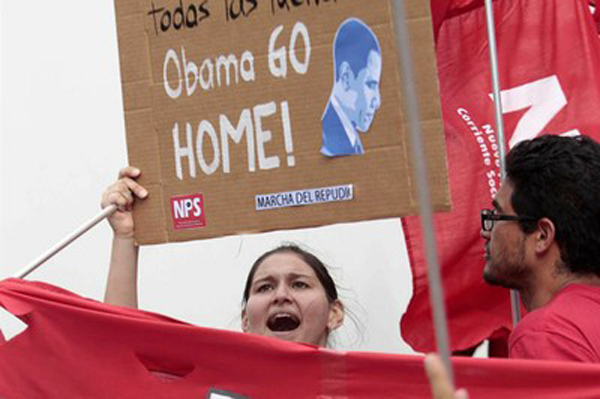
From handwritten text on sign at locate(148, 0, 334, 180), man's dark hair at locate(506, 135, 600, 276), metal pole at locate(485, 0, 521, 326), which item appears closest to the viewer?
handwritten text on sign at locate(148, 0, 334, 180)

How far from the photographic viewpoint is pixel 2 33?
10.5 ft

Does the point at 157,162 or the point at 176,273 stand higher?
the point at 157,162

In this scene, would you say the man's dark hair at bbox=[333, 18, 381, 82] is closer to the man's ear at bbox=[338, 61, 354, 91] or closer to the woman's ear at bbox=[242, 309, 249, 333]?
the man's ear at bbox=[338, 61, 354, 91]

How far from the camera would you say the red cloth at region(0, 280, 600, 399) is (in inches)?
67.4

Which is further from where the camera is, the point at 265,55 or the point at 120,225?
the point at 120,225

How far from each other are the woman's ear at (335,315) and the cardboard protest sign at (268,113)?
2.52ft

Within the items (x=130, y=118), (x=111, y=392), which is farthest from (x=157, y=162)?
(x=111, y=392)

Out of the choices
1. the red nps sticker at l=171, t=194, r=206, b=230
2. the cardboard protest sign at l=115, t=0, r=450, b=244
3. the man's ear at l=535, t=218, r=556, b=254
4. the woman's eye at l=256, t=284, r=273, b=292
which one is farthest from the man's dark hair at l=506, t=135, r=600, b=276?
the woman's eye at l=256, t=284, r=273, b=292

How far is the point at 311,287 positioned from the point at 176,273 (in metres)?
0.48

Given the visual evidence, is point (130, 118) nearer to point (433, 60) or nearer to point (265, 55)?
point (265, 55)

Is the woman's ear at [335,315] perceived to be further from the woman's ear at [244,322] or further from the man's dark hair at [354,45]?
the man's dark hair at [354,45]

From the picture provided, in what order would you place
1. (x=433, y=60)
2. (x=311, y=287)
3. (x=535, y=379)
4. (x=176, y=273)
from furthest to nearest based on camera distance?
(x=176, y=273)
(x=311, y=287)
(x=433, y=60)
(x=535, y=379)

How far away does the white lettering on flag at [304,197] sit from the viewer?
6.31ft

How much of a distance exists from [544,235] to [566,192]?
3.7 inches
